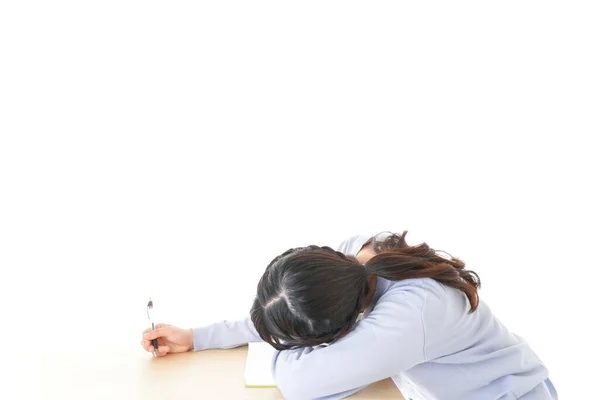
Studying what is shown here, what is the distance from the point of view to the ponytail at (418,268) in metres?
1.27

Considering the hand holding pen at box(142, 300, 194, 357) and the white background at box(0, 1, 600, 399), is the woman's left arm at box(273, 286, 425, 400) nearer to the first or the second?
the hand holding pen at box(142, 300, 194, 357)

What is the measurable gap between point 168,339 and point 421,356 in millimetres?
647

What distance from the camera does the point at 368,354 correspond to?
1.19m

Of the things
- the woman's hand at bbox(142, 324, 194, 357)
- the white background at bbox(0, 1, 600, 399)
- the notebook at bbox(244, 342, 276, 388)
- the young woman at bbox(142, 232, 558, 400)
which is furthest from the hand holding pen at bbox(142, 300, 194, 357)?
the white background at bbox(0, 1, 600, 399)

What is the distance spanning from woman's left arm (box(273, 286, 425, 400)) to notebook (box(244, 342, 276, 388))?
Answer: 0.43 ft

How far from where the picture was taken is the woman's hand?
154 centimetres

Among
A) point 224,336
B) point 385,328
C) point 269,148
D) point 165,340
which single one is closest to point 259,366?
point 224,336

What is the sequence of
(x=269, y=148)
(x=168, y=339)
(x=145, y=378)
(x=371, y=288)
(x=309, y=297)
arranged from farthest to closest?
(x=269, y=148)
(x=168, y=339)
(x=145, y=378)
(x=371, y=288)
(x=309, y=297)

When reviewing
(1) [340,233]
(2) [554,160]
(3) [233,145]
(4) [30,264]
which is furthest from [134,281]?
(2) [554,160]

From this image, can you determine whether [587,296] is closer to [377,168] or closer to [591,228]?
[591,228]

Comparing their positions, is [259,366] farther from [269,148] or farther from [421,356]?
[269,148]

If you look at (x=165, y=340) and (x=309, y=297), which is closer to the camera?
(x=309, y=297)

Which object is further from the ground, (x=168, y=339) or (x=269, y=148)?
(x=269, y=148)

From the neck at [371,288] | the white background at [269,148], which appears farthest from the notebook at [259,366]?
the white background at [269,148]
